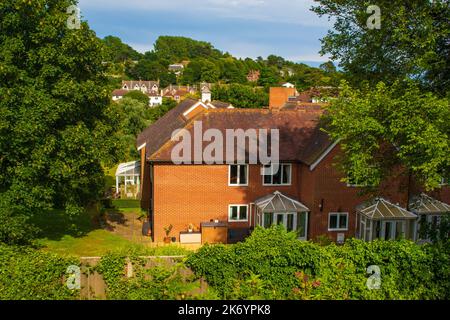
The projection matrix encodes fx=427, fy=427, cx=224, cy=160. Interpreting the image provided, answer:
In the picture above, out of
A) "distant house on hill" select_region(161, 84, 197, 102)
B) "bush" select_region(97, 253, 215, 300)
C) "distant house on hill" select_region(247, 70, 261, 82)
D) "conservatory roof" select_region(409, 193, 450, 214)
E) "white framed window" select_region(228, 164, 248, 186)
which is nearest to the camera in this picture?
"bush" select_region(97, 253, 215, 300)

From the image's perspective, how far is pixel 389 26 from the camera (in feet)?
55.6

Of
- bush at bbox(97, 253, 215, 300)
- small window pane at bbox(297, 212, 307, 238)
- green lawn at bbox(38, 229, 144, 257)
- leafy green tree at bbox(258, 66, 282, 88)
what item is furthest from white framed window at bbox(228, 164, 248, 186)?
leafy green tree at bbox(258, 66, 282, 88)

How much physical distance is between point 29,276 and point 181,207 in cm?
1380

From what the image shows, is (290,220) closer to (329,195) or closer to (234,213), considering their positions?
(329,195)

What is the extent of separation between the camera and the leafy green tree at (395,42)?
16.1 metres

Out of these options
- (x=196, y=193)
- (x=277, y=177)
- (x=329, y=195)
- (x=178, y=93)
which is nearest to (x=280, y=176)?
(x=277, y=177)

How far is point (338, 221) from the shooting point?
1008 inches

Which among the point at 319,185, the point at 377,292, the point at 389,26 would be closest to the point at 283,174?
the point at 319,185

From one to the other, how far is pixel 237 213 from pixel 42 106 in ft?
43.3

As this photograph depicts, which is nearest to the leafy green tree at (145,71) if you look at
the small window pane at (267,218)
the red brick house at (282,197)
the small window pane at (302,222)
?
the red brick house at (282,197)

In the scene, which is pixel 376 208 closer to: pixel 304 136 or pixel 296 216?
pixel 296 216

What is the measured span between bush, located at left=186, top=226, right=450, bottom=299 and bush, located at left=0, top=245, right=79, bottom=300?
3.98 meters

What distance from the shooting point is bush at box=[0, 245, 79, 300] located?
12492 mm

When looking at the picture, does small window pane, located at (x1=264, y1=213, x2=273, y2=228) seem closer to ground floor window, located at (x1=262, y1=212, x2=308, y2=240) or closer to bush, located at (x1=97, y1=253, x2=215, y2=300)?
ground floor window, located at (x1=262, y1=212, x2=308, y2=240)
